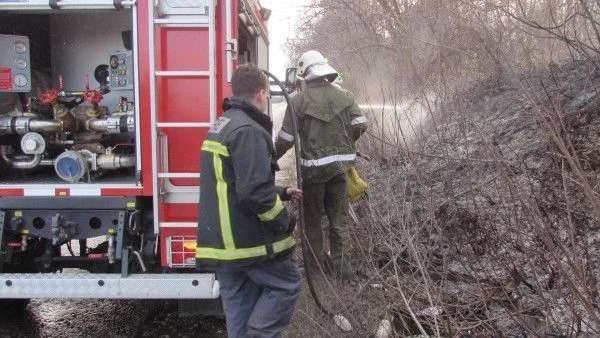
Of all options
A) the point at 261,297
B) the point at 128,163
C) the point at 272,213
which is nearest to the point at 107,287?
the point at 128,163

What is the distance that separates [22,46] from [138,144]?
1.46 metres

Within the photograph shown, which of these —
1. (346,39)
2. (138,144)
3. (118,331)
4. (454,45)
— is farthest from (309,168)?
(346,39)

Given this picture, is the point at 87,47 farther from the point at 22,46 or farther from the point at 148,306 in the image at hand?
the point at 148,306

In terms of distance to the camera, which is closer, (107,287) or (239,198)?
(239,198)

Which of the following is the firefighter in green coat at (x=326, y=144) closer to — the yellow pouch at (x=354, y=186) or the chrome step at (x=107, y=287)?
the yellow pouch at (x=354, y=186)

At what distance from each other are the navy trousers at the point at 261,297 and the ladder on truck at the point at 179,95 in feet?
2.86

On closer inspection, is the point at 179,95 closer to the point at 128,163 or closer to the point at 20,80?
the point at 128,163

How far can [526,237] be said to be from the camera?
3029 mm

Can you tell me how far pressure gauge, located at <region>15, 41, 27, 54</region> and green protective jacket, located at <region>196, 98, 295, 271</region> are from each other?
231cm

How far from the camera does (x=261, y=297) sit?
291cm

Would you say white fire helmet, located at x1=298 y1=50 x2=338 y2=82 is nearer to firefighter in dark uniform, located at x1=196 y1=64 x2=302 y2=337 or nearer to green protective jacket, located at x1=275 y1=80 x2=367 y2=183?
green protective jacket, located at x1=275 y1=80 x2=367 y2=183

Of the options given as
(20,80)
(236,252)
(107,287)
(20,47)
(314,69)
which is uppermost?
(20,47)

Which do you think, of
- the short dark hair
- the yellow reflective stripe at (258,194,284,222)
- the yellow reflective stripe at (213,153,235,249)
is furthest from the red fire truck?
the yellow reflective stripe at (258,194,284,222)

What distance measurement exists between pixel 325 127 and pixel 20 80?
2432 millimetres
